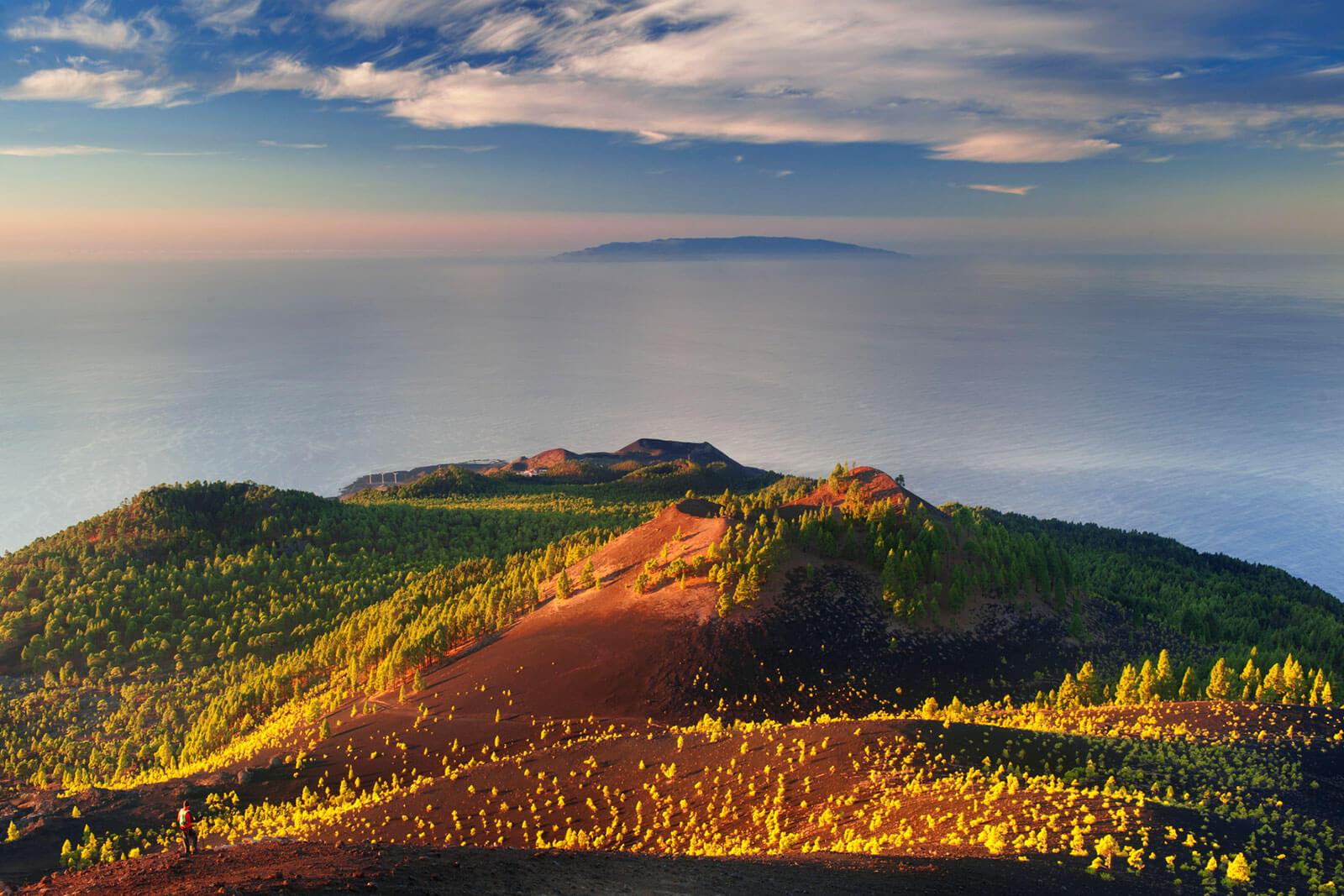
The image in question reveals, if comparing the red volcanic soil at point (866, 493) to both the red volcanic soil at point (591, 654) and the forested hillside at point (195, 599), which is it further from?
the forested hillside at point (195, 599)

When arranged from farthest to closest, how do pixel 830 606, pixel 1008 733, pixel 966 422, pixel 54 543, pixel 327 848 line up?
pixel 966 422 → pixel 54 543 → pixel 830 606 → pixel 1008 733 → pixel 327 848

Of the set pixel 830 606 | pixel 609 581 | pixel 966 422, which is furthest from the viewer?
pixel 966 422

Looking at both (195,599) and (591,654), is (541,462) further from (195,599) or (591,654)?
(591,654)

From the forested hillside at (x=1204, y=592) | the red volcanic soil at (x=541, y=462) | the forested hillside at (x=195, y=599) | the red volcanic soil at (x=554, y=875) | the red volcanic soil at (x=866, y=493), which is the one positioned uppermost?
the red volcanic soil at (x=554, y=875)

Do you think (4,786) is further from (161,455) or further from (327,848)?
(161,455)

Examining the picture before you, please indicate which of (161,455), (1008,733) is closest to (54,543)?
(1008,733)

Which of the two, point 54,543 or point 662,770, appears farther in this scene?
point 54,543

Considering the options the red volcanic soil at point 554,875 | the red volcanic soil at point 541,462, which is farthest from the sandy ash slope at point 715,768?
the red volcanic soil at point 541,462

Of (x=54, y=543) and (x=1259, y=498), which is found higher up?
(x=54, y=543)
